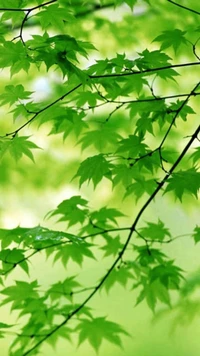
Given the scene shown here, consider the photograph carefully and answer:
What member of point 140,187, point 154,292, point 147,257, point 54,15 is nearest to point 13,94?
point 54,15

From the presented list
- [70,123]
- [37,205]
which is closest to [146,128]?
[70,123]

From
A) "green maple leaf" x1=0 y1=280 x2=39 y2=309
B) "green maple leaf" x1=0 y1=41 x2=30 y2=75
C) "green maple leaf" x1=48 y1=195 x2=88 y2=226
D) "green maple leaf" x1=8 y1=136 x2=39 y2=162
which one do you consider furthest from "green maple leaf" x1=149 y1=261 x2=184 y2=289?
"green maple leaf" x1=0 y1=41 x2=30 y2=75

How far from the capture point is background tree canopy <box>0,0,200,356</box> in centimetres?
200

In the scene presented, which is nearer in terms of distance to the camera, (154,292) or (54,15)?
(54,15)

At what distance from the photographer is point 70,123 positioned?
2.36 m

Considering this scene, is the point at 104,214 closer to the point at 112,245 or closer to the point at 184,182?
the point at 112,245

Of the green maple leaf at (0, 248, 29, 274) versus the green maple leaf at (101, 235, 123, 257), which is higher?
the green maple leaf at (101, 235, 123, 257)

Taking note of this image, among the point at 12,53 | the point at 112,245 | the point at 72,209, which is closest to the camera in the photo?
the point at 12,53

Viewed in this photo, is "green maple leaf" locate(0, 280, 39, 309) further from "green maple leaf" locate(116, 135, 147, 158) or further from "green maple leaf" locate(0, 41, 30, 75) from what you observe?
"green maple leaf" locate(0, 41, 30, 75)

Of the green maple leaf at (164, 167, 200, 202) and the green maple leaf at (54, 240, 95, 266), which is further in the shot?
the green maple leaf at (54, 240, 95, 266)

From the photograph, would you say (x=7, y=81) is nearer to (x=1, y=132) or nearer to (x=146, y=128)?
(x=1, y=132)

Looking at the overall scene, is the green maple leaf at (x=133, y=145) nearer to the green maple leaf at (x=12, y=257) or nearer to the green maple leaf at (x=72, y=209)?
the green maple leaf at (x=72, y=209)

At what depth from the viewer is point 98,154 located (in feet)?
7.25

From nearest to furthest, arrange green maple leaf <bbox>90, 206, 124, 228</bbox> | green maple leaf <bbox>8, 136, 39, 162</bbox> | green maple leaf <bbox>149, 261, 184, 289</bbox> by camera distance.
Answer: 1. green maple leaf <bbox>8, 136, 39, 162</bbox>
2. green maple leaf <bbox>149, 261, 184, 289</bbox>
3. green maple leaf <bbox>90, 206, 124, 228</bbox>
